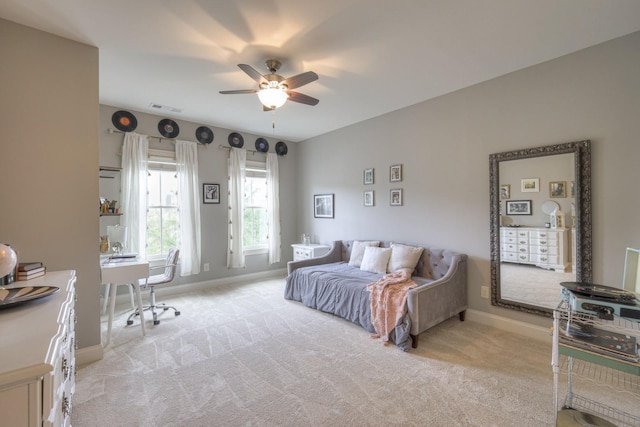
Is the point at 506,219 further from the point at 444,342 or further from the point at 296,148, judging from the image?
the point at 296,148

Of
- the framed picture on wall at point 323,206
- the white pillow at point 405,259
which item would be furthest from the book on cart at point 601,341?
the framed picture on wall at point 323,206

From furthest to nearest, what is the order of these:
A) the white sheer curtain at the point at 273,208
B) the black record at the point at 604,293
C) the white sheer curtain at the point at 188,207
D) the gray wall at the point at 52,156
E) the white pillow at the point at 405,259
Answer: the white sheer curtain at the point at 273,208 < the white sheer curtain at the point at 188,207 < the white pillow at the point at 405,259 < the gray wall at the point at 52,156 < the black record at the point at 604,293

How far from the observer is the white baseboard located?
9.17 ft

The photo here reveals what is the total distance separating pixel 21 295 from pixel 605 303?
A: 3.05 meters

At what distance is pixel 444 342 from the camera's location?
2816 mm

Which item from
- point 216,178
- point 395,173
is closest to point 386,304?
point 395,173

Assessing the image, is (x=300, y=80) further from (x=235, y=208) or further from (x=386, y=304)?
(x=235, y=208)

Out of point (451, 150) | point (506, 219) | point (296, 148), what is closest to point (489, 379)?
point (506, 219)

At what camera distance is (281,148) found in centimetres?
574

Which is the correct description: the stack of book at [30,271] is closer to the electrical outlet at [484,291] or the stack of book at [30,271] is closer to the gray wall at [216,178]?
the gray wall at [216,178]

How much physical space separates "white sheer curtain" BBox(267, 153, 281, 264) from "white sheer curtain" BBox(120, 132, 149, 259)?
2.11 metres

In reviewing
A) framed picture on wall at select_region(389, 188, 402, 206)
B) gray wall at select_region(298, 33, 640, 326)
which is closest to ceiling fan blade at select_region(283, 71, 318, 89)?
gray wall at select_region(298, 33, 640, 326)

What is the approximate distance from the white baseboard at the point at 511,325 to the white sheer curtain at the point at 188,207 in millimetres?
4050

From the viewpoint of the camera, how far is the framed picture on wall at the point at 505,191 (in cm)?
303
